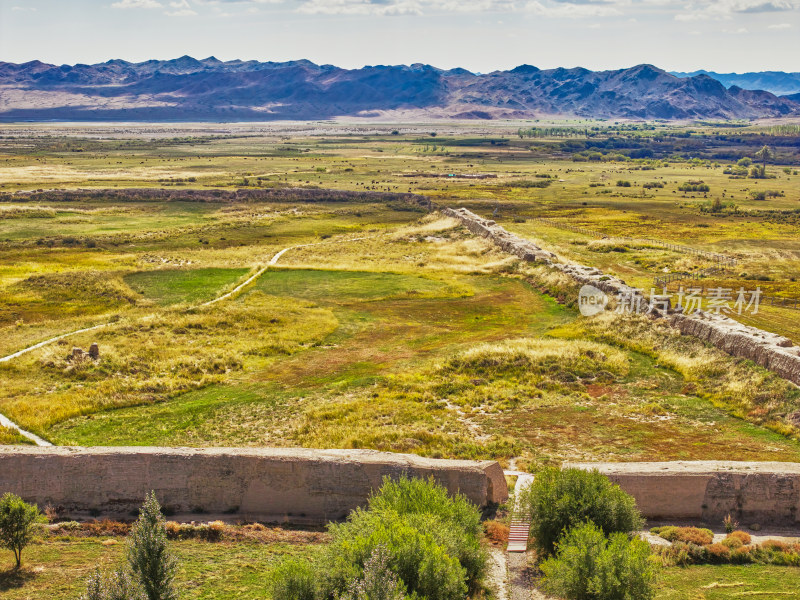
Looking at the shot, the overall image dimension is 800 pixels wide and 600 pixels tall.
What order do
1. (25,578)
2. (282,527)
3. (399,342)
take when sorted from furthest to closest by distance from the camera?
(399,342)
(282,527)
(25,578)

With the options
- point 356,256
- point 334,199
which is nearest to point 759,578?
point 356,256

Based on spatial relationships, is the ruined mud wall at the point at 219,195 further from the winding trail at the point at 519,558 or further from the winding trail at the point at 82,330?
the winding trail at the point at 519,558

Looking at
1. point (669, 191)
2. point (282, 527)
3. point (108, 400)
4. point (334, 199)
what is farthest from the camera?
point (669, 191)

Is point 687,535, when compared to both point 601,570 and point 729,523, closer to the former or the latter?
point 729,523

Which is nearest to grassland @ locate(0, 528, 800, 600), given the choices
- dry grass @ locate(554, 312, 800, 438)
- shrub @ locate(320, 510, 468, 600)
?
shrub @ locate(320, 510, 468, 600)

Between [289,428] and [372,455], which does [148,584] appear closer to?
[372,455]

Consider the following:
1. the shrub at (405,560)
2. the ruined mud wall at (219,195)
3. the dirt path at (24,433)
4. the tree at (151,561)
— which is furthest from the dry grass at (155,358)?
the ruined mud wall at (219,195)

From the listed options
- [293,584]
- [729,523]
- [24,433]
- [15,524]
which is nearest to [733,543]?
[729,523]
